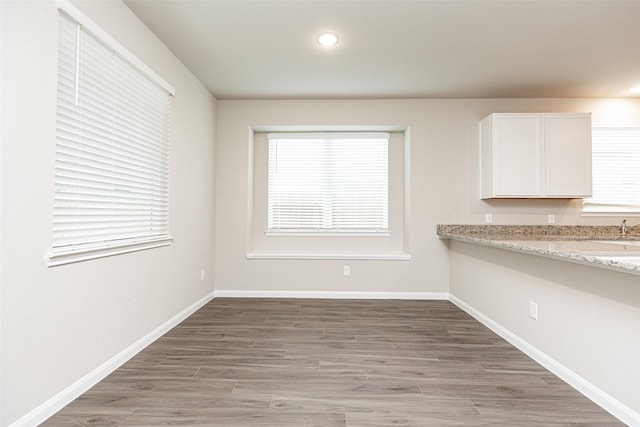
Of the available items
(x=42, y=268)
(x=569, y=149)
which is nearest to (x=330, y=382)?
(x=42, y=268)

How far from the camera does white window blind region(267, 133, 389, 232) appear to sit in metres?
4.39

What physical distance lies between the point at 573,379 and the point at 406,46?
2781 millimetres

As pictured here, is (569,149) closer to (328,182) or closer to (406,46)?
(406,46)

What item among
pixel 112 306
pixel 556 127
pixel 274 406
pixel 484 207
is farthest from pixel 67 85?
pixel 556 127

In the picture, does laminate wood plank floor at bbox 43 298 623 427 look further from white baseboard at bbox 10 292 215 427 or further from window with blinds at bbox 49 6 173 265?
window with blinds at bbox 49 6 173 265

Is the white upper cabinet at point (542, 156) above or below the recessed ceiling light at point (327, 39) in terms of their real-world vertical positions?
below

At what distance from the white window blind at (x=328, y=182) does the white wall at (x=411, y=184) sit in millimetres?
352

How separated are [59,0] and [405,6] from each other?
83.4 inches

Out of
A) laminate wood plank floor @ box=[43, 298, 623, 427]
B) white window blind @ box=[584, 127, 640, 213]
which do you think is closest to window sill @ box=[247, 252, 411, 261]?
laminate wood plank floor @ box=[43, 298, 623, 427]

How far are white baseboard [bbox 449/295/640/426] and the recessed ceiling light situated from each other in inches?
114

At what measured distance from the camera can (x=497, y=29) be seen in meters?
2.57

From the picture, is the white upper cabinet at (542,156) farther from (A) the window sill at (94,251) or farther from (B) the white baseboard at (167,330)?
(A) the window sill at (94,251)

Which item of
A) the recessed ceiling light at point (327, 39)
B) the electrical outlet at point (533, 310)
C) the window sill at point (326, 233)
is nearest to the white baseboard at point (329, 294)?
the window sill at point (326, 233)

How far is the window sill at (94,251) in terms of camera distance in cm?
170
